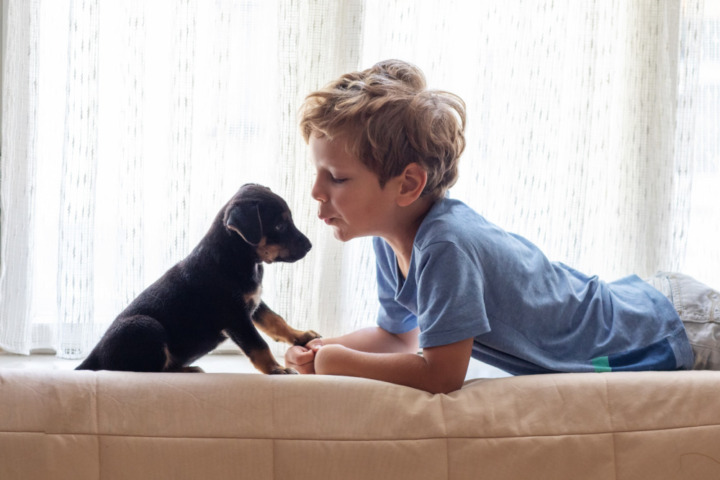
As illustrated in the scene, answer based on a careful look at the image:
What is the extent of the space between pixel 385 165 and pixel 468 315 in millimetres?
278

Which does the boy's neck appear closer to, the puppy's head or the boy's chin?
the boy's chin

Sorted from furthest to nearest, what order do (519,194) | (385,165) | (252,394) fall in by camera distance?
(519,194), (385,165), (252,394)

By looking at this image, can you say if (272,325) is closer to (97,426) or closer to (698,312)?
(97,426)

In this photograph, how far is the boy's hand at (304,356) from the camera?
1.13 m

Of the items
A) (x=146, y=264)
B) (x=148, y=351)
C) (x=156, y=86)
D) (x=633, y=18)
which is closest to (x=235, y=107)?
(x=156, y=86)

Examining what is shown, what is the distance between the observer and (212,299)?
1.00 m

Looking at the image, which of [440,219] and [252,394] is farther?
[440,219]

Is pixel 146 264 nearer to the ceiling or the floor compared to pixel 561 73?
nearer to the floor

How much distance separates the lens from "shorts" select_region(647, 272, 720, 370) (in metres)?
1.20

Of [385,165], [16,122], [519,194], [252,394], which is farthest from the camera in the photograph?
[519,194]

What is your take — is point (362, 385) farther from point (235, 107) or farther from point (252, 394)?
point (235, 107)

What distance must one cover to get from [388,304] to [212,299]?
45cm

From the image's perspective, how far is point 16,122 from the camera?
141 cm

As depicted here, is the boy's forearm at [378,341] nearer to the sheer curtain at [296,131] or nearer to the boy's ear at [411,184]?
the sheer curtain at [296,131]
